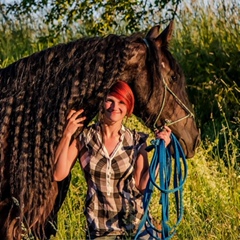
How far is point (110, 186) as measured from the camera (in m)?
4.12

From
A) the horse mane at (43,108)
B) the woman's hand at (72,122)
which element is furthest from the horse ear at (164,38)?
the woman's hand at (72,122)

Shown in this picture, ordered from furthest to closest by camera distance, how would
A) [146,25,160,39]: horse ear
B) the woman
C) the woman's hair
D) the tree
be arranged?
the tree < [146,25,160,39]: horse ear < the woman < the woman's hair

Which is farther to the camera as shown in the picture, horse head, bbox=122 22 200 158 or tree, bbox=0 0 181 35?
tree, bbox=0 0 181 35

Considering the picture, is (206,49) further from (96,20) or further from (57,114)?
(57,114)

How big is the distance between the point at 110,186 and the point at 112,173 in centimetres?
7

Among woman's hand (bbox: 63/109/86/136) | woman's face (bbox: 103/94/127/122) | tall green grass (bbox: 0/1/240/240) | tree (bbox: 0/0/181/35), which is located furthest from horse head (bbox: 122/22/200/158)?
tree (bbox: 0/0/181/35)

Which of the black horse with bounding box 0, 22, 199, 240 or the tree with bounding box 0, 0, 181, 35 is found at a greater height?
the tree with bounding box 0, 0, 181, 35

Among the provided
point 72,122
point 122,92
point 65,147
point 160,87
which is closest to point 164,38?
point 160,87

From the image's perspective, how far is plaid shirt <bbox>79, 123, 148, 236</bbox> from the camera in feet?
13.5

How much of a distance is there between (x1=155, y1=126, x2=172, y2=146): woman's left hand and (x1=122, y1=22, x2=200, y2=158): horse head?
50 millimetres

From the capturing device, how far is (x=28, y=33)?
10.4 meters

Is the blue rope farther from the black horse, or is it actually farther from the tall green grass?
the tall green grass

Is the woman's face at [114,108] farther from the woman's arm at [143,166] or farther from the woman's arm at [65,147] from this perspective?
the woman's arm at [143,166]

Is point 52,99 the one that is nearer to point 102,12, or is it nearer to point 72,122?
point 72,122
